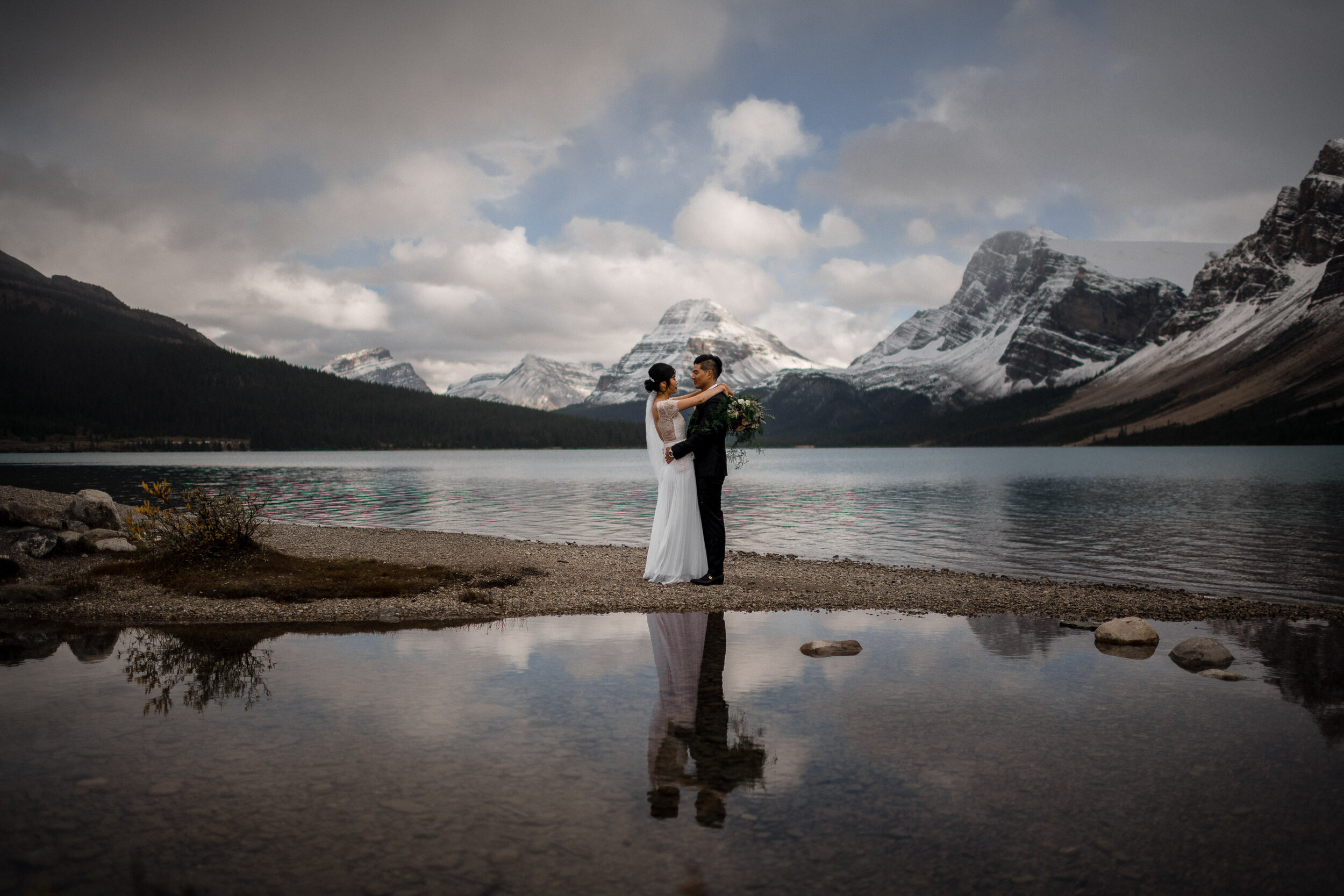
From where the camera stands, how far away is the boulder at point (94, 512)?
2697 cm

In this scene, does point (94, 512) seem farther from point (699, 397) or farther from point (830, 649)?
point (830, 649)

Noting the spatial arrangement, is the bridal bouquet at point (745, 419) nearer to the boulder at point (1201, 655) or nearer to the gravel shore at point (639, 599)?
the gravel shore at point (639, 599)

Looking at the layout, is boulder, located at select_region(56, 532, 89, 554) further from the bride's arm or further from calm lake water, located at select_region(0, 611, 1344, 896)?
the bride's arm

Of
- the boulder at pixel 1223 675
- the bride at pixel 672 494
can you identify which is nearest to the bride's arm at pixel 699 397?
the bride at pixel 672 494

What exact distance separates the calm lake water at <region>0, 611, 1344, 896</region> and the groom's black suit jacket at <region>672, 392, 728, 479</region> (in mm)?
5831

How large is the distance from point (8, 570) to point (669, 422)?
15.1m

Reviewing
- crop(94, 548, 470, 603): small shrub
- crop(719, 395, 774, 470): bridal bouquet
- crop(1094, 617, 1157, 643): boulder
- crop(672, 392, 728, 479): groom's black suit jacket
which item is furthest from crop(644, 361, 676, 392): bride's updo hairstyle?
crop(1094, 617, 1157, 643): boulder

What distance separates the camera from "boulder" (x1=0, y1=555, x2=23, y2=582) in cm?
1706

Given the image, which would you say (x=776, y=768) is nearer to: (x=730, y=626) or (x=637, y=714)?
(x=637, y=714)

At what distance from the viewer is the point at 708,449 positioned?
1708cm

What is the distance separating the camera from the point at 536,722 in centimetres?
835

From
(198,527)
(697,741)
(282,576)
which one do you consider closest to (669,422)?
(282,576)

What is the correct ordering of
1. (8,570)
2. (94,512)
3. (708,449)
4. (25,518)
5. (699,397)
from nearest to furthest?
1. (699,397)
2. (708,449)
3. (8,570)
4. (25,518)
5. (94,512)

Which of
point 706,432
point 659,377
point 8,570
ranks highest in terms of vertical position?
point 659,377
